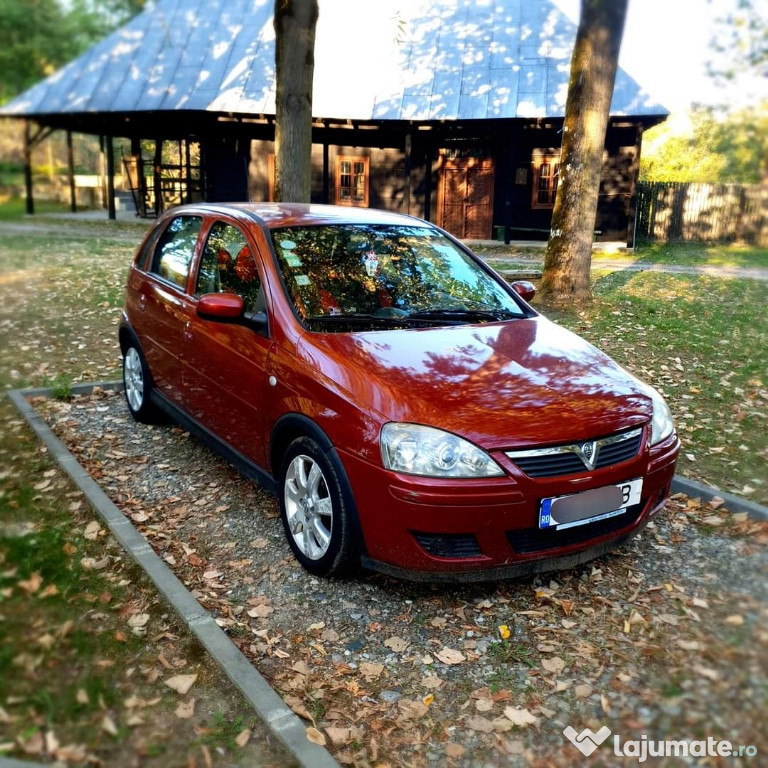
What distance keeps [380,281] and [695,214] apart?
2310cm

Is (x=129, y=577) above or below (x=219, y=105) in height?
below

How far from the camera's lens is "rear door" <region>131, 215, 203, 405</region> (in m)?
5.24

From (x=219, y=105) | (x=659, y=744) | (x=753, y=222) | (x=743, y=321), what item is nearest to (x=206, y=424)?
(x=659, y=744)

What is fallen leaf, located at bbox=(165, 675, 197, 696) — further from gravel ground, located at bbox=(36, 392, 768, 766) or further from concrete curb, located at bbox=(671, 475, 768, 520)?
concrete curb, located at bbox=(671, 475, 768, 520)

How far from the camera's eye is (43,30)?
140 cm

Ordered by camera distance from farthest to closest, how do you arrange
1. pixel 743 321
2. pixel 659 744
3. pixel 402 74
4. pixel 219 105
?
pixel 402 74 → pixel 219 105 → pixel 743 321 → pixel 659 744

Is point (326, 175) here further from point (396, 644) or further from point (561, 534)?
point (396, 644)

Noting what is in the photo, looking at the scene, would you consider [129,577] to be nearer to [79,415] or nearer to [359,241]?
[359,241]

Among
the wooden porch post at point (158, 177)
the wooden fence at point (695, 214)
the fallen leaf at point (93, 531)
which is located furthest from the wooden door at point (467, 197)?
the fallen leaf at point (93, 531)

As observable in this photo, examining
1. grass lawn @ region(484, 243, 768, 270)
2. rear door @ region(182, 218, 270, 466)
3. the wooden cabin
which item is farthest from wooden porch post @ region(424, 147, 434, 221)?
rear door @ region(182, 218, 270, 466)

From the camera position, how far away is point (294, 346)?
3.92 m

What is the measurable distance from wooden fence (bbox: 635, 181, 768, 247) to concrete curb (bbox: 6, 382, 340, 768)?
22.6 meters

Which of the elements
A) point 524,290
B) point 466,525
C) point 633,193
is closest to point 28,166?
point 466,525

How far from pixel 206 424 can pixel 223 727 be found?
2.49 metres
